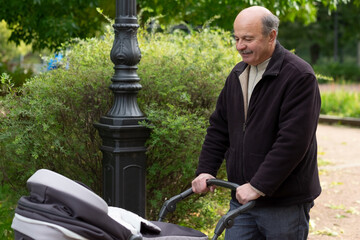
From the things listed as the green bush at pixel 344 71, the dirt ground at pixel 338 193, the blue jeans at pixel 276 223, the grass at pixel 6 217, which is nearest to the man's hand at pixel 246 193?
the blue jeans at pixel 276 223

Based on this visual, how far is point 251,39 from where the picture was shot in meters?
2.87

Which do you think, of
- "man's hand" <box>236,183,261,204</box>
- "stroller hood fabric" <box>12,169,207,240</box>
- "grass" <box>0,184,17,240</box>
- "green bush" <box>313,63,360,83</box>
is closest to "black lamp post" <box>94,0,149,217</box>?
"grass" <box>0,184,17,240</box>

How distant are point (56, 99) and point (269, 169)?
2605mm

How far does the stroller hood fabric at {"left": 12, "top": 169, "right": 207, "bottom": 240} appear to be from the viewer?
233 centimetres

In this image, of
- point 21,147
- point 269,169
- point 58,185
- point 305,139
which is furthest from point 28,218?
point 21,147

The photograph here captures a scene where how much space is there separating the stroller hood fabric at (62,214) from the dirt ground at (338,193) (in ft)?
13.1

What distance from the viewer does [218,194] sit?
569 centimetres

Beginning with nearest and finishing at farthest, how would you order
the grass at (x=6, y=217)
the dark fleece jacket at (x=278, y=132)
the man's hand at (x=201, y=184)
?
the dark fleece jacket at (x=278, y=132) → the man's hand at (x=201, y=184) → the grass at (x=6, y=217)

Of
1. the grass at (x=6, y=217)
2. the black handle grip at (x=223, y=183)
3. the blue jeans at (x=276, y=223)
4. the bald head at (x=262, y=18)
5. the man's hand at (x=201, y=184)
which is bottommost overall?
the grass at (x=6, y=217)

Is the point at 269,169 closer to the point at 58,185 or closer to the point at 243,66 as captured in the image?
the point at 243,66

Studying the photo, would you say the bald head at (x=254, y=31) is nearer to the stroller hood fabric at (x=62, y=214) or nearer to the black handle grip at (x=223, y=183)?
the black handle grip at (x=223, y=183)

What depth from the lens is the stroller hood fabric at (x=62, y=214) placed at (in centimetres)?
233

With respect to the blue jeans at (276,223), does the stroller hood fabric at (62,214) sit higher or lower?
higher

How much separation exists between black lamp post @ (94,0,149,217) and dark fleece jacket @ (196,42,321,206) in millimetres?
1754
